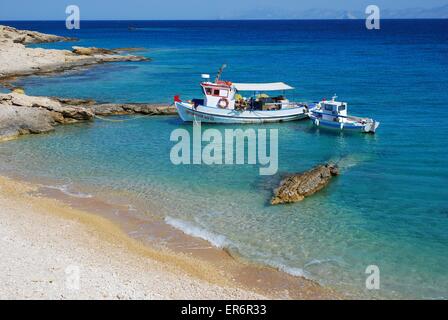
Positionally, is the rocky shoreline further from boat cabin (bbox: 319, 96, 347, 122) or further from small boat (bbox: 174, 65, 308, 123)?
boat cabin (bbox: 319, 96, 347, 122)

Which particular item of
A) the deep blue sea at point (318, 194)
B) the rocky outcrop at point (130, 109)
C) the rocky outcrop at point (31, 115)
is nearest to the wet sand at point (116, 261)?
the deep blue sea at point (318, 194)

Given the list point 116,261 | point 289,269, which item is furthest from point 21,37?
point 289,269

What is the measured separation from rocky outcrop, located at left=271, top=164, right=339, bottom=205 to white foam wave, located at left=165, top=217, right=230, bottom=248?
395 cm

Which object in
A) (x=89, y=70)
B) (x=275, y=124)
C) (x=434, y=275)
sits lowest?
(x=434, y=275)

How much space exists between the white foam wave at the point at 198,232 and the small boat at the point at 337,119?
19.4m

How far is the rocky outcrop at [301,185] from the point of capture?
22.6 metres

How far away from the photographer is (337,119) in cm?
3741

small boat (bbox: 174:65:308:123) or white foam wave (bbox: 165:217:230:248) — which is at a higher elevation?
small boat (bbox: 174:65:308:123)

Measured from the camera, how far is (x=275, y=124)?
4022 cm

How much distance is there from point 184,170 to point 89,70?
166ft

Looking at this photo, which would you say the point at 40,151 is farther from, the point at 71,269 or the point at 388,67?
the point at 388,67

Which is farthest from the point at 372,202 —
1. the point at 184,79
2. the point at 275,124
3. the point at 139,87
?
the point at 184,79

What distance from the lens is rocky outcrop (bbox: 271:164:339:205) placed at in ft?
74.3

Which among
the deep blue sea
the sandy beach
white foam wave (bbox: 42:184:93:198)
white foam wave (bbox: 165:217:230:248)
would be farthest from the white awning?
the sandy beach
